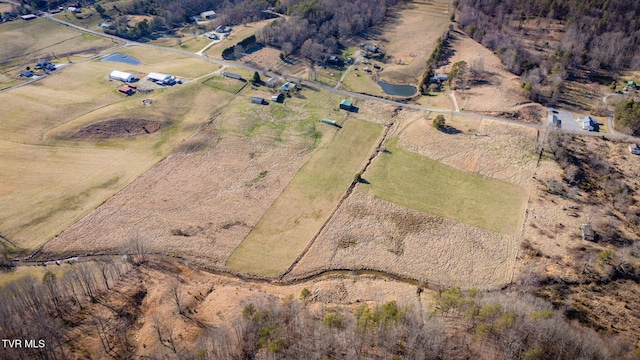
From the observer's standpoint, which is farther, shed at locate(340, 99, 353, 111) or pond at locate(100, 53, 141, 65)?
pond at locate(100, 53, 141, 65)

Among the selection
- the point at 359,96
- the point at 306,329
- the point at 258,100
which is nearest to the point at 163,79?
the point at 258,100

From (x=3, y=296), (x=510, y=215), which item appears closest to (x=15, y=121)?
(x=3, y=296)

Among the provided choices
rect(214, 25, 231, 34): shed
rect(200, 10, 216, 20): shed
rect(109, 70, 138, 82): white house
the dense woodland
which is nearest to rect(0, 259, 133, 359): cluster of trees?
the dense woodland

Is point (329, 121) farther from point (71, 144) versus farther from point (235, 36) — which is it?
point (235, 36)

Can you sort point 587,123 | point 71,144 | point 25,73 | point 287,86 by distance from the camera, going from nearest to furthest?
point 71,144 < point 587,123 < point 287,86 < point 25,73

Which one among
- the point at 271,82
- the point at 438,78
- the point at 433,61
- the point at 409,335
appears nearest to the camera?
the point at 409,335

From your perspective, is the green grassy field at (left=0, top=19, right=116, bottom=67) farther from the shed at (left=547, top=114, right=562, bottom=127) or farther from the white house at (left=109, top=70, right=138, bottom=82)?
the shed at (left=547, top=114, right=562, bottom=127)
